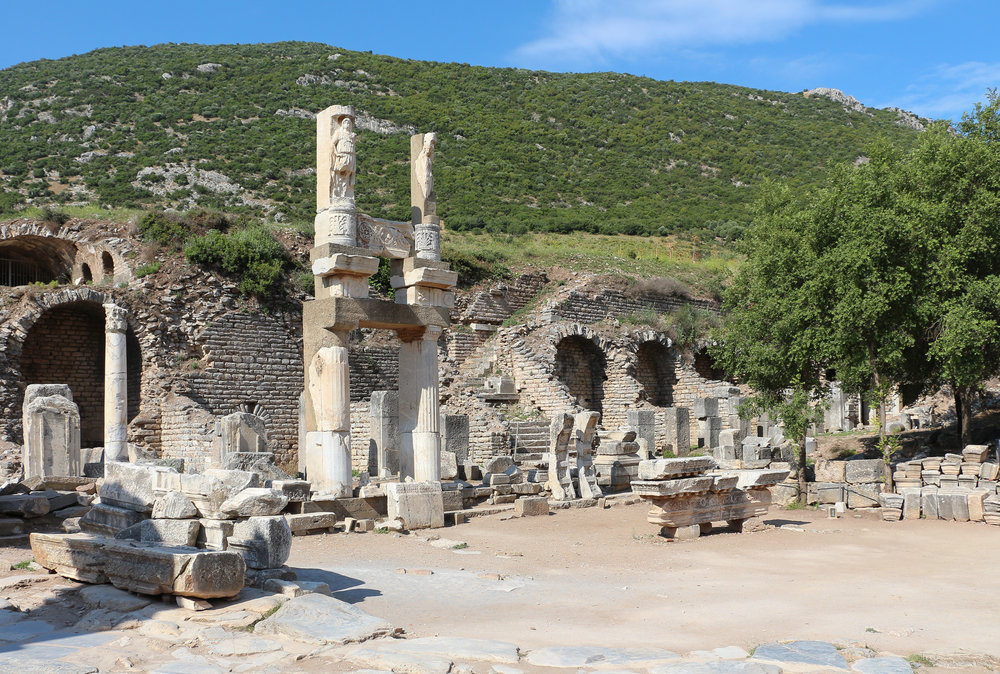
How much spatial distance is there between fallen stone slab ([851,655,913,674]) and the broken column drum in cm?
872

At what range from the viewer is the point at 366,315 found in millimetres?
13078

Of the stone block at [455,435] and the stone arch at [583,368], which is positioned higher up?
the stone arch at [583,368]

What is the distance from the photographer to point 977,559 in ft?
32.8

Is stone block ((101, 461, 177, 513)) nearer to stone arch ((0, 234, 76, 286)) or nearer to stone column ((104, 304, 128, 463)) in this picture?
stone column ((104, 304, 128, 463))

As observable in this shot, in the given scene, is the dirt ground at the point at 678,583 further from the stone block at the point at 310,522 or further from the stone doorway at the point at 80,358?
the stone doorway at the point at 80,358

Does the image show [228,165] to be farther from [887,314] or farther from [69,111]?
[887,314]

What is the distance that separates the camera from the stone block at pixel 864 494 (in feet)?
48.1

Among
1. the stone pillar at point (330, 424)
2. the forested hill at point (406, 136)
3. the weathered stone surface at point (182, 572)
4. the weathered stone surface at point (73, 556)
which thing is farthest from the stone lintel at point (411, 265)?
the forested hill at point (406, 136)

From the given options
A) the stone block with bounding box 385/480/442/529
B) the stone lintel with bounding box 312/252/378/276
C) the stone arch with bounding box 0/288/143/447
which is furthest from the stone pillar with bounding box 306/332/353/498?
the stone arch with bounding box 0/288/143/447

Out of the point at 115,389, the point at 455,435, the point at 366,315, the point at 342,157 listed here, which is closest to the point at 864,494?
the point at 455,435

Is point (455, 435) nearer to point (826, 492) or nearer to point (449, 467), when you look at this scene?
point (449, 467)

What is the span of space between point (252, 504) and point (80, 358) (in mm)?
19236

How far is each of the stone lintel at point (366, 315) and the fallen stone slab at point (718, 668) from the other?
28.1 feet

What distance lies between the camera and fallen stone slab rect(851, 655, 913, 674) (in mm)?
5297
